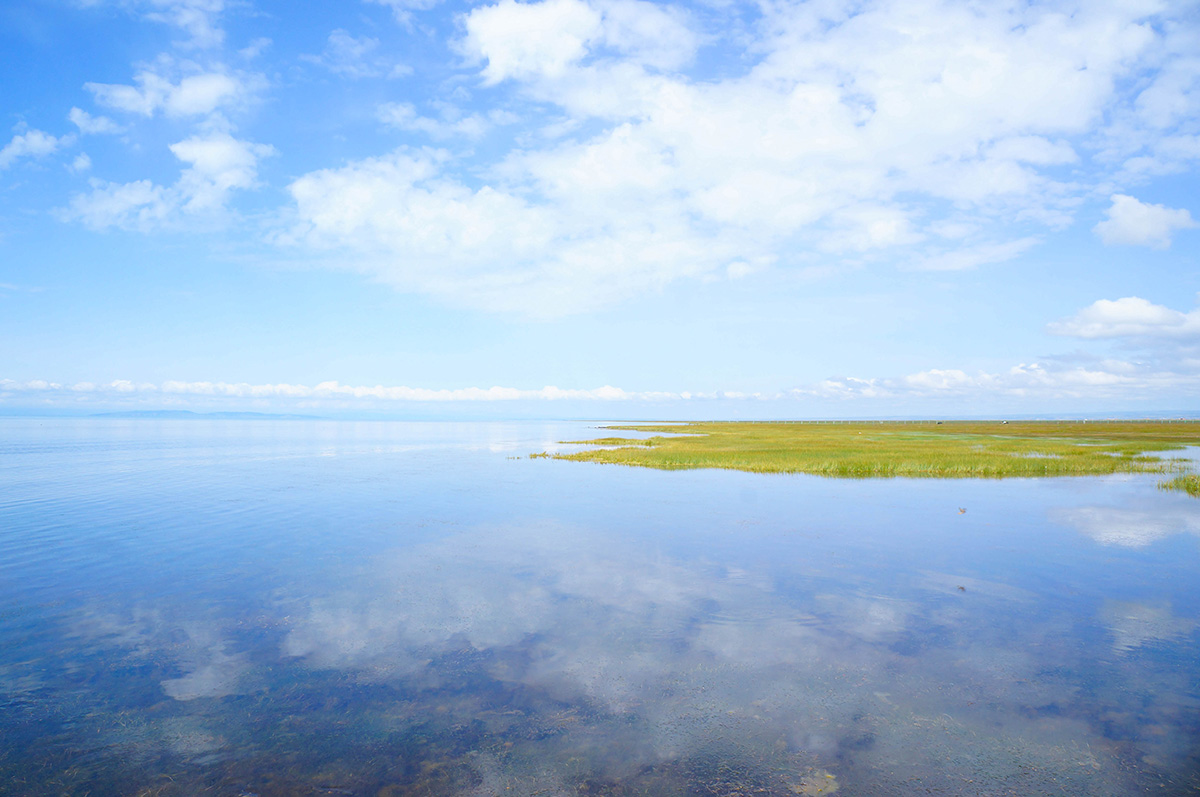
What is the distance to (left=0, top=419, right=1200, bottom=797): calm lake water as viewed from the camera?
8664 millimetres

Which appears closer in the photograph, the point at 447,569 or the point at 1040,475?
the point at 447,569

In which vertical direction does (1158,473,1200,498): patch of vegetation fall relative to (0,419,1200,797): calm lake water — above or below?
above

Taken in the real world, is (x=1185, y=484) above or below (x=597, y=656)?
above

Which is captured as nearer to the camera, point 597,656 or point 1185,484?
point 597,656

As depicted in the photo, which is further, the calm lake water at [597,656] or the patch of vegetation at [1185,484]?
the patch of vegetation at [1185,484]

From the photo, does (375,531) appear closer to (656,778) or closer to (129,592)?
(129,592)

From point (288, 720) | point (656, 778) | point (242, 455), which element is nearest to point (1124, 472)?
point (656, 778)

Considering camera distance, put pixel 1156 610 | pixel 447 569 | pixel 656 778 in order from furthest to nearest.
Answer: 1. pixel 447 569
2. pixel 1156 610
3. pixel 656 778

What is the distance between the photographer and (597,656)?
41.7ft

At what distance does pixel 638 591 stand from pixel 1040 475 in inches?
1698

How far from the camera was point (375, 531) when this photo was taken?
26.2 m

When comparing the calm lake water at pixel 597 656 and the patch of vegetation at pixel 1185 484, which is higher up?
the patch of vegetation at pixel 1185 484

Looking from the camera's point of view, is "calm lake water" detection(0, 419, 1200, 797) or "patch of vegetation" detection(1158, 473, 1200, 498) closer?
"calm lake water" detection(0, 419, 1200, 797)

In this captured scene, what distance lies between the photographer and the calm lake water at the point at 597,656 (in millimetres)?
8664
